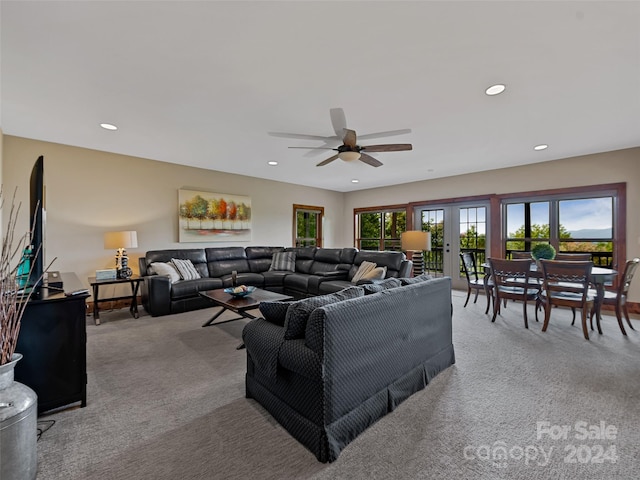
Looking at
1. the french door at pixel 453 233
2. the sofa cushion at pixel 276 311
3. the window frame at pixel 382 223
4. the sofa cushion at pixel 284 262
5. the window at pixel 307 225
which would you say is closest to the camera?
the sofa cushion at pixel 276 311

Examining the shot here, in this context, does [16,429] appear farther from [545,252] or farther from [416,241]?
[545,252]

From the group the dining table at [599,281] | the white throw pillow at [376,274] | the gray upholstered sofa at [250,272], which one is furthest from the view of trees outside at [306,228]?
the dining table at [599,281]

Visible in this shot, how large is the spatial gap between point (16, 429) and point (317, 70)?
2854mm

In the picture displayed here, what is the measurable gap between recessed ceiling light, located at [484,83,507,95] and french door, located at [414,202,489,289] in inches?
152

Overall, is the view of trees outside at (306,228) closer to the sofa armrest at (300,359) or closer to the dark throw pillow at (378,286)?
the dark throw pillow at (378,286)

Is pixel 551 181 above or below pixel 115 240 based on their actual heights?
above

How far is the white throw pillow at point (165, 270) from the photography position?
14.8ft

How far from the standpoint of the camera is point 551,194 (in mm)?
5176

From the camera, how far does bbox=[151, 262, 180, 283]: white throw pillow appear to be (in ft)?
14.8

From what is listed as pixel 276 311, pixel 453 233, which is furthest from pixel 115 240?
pixel 453 233

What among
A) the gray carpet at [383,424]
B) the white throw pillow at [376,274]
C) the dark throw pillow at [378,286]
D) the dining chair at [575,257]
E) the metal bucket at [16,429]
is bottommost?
the gray carpet at [383,424]

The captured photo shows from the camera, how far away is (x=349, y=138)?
9.78 feet

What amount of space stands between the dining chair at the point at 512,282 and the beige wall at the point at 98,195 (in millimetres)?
5122

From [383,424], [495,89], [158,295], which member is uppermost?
[495,89]
